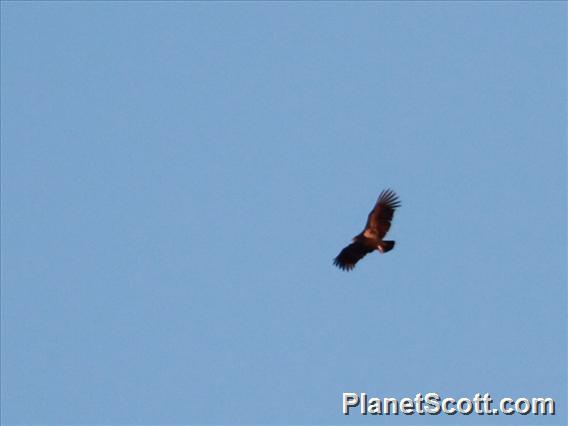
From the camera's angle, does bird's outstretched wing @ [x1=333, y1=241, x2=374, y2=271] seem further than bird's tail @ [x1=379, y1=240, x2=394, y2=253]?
Yes

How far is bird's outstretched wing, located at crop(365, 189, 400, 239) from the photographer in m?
59.4

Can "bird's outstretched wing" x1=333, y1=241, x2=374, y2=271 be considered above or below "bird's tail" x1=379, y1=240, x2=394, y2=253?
above

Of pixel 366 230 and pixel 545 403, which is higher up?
pixel 366 230

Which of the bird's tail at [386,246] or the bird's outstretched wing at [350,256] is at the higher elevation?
the bird's outstretched wing at [350,256]

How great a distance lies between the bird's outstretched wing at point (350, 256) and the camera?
60.3 m

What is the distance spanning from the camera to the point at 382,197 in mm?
59500

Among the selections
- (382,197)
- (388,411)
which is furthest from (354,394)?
(382,197)

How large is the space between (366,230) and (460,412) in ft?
21.9

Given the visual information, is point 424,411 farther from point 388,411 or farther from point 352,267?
point 352,267

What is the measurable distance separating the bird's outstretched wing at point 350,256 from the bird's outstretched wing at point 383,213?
2.90 feet

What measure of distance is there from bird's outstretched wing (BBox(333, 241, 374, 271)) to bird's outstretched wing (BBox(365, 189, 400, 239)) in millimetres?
885

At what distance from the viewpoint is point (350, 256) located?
60.7 m

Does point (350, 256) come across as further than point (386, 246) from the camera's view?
Yes

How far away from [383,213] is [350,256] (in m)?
1.88
